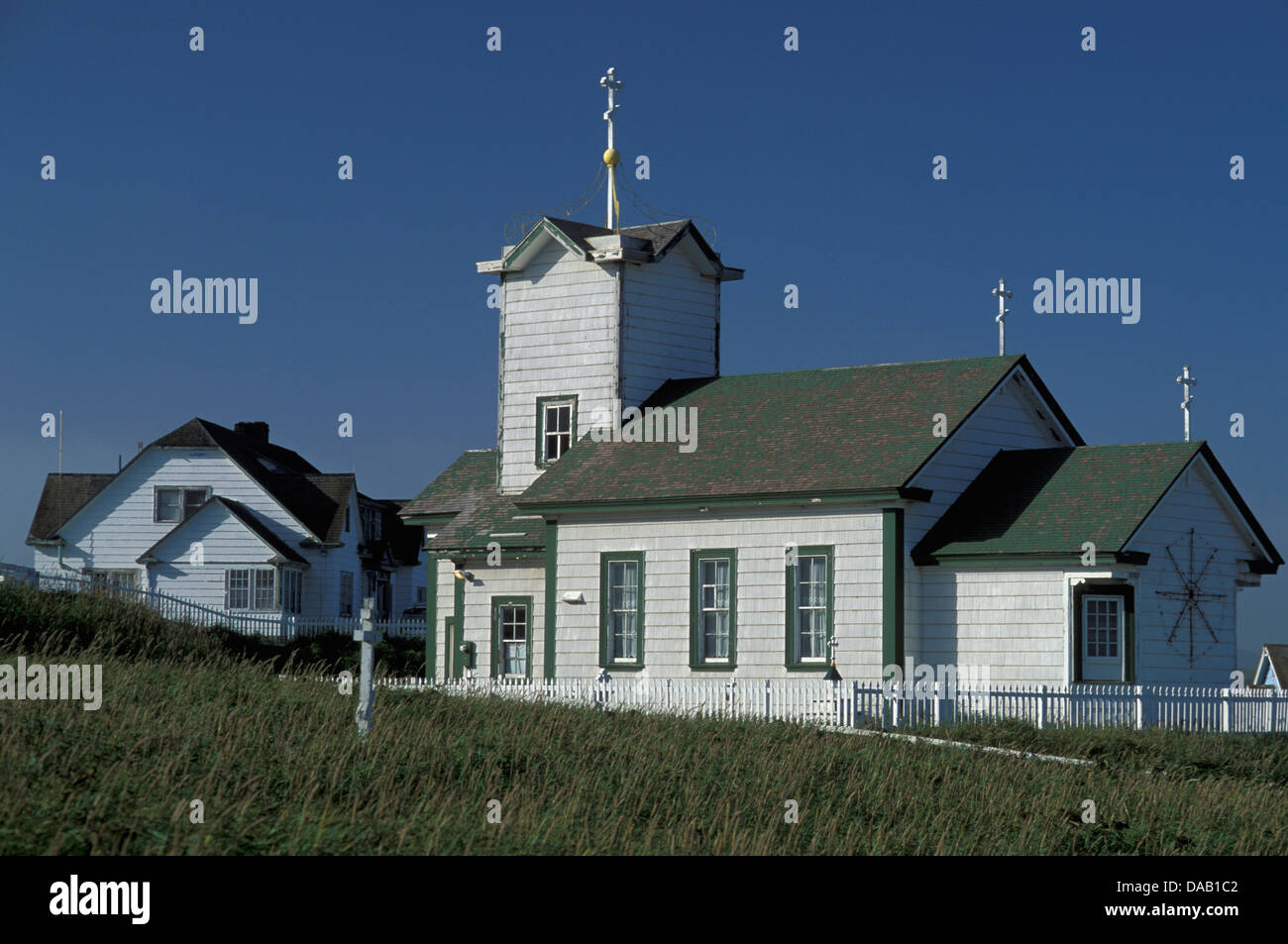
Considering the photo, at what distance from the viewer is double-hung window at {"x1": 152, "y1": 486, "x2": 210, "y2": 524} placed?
171 feet

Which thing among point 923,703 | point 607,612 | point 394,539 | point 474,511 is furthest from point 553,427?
point 394,539

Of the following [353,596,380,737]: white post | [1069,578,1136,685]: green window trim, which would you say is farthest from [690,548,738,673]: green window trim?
[353,596,380,737]: white post

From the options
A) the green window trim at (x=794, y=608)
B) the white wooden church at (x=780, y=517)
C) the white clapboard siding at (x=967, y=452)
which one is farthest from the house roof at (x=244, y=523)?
the white clapboard siding at (x=967, y=452)

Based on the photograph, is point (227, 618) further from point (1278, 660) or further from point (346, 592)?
point (1278, 660)

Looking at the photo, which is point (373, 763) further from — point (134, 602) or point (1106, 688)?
point (134, 602)

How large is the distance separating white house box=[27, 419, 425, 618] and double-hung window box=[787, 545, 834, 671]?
26709 mm

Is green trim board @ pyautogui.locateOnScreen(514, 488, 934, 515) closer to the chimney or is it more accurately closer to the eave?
the eave

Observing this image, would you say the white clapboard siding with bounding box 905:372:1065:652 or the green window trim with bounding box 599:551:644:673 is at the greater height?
the white clapboard siding with bounding box 905:372:1065:652

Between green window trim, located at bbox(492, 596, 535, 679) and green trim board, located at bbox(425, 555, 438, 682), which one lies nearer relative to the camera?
green window trim, located at bbox(492, 596, 535, 679)

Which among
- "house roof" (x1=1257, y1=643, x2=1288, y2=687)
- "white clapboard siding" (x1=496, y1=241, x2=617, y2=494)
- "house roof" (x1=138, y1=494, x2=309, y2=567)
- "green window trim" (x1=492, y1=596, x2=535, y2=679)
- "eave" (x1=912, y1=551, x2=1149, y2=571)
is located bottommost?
"house roof" (x1=1257, y1=643, x2=1288, y2=687)

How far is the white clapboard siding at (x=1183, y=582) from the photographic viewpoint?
2677 centimetres
